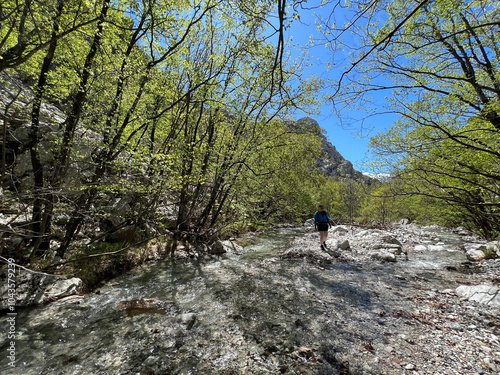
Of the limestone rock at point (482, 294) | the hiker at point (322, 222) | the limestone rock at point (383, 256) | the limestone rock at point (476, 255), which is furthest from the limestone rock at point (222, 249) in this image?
the limestone rock at point (476, 255)

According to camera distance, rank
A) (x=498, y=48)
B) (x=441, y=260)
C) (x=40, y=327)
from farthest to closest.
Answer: (x=441, y=260) → (x=498, y=48) → (x=40, y=327)

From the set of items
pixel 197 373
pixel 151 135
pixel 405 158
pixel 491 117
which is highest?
pixel 151 135

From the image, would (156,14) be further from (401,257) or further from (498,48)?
(401,257)

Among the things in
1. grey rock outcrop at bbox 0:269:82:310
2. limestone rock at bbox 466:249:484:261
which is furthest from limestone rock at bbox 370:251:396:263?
grey rock outcrop at bbox 0:269:82:310

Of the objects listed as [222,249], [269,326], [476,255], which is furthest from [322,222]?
[269,326]

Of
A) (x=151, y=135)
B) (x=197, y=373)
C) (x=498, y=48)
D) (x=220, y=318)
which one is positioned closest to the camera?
(x=197, y=373)

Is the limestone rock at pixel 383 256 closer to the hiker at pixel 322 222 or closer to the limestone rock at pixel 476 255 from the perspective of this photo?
the hiker at pixel 322 222

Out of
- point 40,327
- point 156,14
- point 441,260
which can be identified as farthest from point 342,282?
point 156,14

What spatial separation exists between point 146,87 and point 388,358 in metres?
9.46

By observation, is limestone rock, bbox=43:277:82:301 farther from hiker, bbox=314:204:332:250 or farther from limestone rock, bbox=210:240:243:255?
hiker, bbox=314:204:332:250

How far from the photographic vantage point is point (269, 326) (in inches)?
177

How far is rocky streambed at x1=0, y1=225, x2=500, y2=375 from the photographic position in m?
3.44

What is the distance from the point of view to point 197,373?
11.0 feet

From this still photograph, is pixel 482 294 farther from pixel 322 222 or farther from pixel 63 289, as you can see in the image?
pixel 63 289
